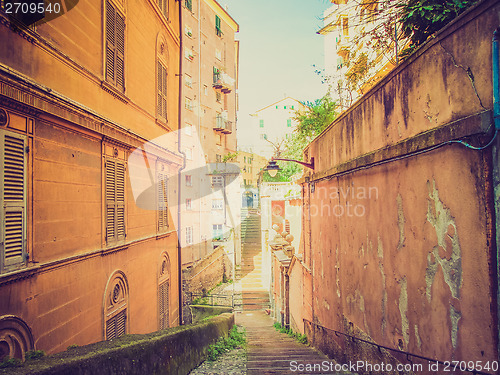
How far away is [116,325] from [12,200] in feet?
12.8

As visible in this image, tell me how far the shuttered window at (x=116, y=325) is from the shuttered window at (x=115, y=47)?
4.80 metres

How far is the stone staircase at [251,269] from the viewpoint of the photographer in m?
21.9

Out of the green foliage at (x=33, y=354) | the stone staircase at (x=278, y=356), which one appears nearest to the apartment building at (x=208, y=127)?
the stone staircase at (x=278, y=356)

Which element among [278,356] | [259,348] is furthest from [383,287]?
[259,348]

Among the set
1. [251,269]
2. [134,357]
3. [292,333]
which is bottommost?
[251,269]

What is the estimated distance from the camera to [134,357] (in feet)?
14.0

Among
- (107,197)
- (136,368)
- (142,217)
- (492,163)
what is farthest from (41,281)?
(492,163)

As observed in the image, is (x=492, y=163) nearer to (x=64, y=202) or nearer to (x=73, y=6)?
(x=64, y=202)

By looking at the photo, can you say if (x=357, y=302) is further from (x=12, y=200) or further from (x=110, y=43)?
(x=110, y=43)

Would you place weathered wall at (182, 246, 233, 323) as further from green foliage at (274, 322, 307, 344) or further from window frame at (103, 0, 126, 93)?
window frame at (103, 0, 126, 93)

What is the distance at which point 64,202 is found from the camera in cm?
536

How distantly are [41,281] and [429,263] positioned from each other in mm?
4946

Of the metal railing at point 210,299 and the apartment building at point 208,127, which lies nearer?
the metal railing at point 210,299

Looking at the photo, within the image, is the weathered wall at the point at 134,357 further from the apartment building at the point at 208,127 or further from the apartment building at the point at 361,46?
the apartment building at the point at 208,127
